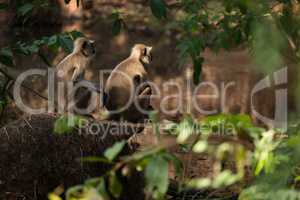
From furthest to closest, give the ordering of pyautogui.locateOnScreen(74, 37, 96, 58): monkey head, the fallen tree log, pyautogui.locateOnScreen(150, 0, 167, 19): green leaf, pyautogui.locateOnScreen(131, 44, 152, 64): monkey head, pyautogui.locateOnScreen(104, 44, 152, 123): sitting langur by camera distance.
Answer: pyautogui.locateOnScreen(131, 44, 152, 64): monkey head < pyautogui.locateOnScreen(74, 37, 96, 58): monkey head < pyautogui.locateOnScreen(104, 44, 152, 123): sitting langur < the fallen tree log < pyautogui.locateOnScreen(150, 0, 167, 19): green leaf

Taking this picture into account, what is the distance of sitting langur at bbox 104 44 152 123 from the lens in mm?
8305

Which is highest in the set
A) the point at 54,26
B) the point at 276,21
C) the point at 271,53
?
the point at 54,26

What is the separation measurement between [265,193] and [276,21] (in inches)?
49.8

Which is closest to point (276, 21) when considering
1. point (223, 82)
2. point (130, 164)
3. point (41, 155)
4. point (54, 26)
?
point (130, 164)

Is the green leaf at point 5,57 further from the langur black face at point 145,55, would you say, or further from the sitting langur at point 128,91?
the langur black face at point 145,55

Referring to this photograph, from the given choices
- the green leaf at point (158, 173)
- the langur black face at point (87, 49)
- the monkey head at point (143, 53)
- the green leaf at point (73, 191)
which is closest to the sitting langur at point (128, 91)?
the monkey head at point (143, 53)

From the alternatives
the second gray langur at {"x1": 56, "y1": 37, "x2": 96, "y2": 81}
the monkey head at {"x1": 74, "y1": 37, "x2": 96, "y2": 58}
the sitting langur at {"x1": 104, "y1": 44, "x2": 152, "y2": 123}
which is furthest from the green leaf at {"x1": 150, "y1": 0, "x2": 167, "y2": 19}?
the monkey head at {"x1": 74, "y1": 37, "x2": 96, "y2": 58}

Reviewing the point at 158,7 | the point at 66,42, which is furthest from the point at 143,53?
the point at 158,7

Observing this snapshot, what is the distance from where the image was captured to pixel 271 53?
2.86 m

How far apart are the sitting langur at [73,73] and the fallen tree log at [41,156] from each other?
118 centimetres

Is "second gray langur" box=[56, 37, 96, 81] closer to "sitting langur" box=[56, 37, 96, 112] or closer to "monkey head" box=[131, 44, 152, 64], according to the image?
"sitting langur" box=[56, 37, 96, 112]

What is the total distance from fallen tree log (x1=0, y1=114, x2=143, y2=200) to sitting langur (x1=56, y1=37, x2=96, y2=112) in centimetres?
118

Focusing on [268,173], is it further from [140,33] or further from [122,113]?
[140,33]

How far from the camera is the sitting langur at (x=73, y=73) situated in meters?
8.11
